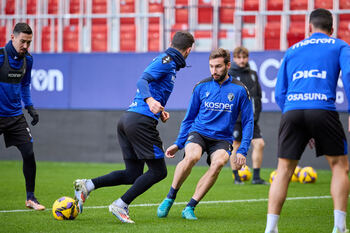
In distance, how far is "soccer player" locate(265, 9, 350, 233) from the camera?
210 inches

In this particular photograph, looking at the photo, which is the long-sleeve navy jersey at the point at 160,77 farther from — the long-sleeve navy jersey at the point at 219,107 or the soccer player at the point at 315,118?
the soccer player at the point at 315,118

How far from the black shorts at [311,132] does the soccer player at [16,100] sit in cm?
352

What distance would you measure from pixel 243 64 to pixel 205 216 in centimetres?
430

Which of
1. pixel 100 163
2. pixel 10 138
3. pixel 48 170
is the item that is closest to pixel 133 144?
pixel 10 138

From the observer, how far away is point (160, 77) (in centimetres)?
664

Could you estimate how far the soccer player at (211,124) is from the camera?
707 centimetres

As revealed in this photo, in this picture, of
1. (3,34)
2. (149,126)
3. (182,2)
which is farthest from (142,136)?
(3,34)

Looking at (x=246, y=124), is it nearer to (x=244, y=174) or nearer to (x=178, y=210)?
(x=178, y=210)

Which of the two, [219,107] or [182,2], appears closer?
[219,107]

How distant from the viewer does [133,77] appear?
50.2 feet

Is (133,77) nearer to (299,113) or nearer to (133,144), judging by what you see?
(133,144)

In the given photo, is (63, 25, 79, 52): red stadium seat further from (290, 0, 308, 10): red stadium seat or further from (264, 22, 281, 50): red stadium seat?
(290, 0, 308, 10): red stadium seat

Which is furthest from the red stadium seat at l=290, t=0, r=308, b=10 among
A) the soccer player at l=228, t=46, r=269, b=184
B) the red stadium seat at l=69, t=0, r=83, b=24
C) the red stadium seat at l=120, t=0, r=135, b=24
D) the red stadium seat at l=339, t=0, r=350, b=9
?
the red stadium seat at l=69, t=0, r=83, b=24

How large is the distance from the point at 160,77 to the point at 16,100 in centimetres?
226
